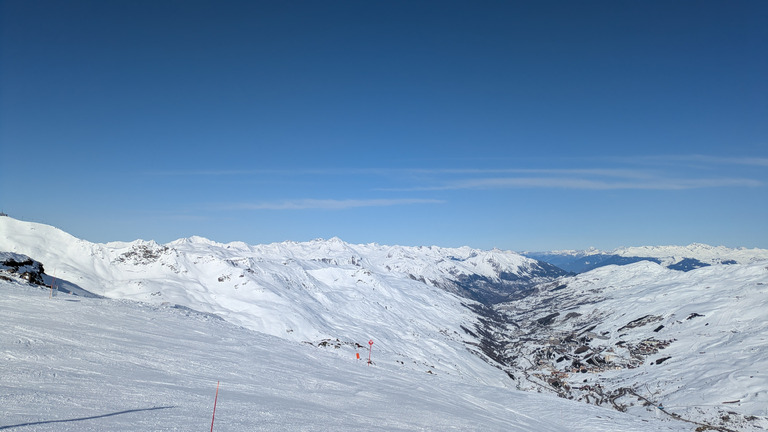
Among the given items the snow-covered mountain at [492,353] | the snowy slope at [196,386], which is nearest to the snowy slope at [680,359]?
the snow-covered mountain at [492,353]

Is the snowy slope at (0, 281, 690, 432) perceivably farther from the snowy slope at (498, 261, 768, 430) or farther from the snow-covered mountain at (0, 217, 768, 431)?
the snowy slope at (498, 261, 768, 430)

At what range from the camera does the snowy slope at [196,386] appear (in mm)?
13133

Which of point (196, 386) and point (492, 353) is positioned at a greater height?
point (196, 386)

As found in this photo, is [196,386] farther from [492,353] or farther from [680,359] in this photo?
[492,353]

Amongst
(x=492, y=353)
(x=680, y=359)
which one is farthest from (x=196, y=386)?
(x=492, y=353)

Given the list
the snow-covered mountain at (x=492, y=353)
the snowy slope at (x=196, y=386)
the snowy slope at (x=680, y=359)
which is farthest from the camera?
the snowy slope at (x=680, y=359)

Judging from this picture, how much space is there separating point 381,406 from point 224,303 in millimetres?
177281

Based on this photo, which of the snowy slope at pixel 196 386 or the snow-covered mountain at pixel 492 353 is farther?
the snow-covered mountain at pixel 492 353

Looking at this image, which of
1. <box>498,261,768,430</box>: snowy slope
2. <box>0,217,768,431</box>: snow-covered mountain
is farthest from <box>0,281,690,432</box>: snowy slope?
<box>498,261,768,430</box>: snowy slope

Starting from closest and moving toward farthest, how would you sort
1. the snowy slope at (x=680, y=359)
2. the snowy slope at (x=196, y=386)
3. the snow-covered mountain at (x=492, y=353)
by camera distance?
the snowy slope at (x=196, y=386) → the snow-covered mountain at (x=492, y=353) → the snowy slope at (x=680, y=359)

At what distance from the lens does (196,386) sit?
725 inches

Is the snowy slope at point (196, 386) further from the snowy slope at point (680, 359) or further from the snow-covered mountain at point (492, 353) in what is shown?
the snowy slope at point (680, 359)

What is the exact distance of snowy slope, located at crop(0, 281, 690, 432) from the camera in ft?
43.1

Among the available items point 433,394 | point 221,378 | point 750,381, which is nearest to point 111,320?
point 221,378
